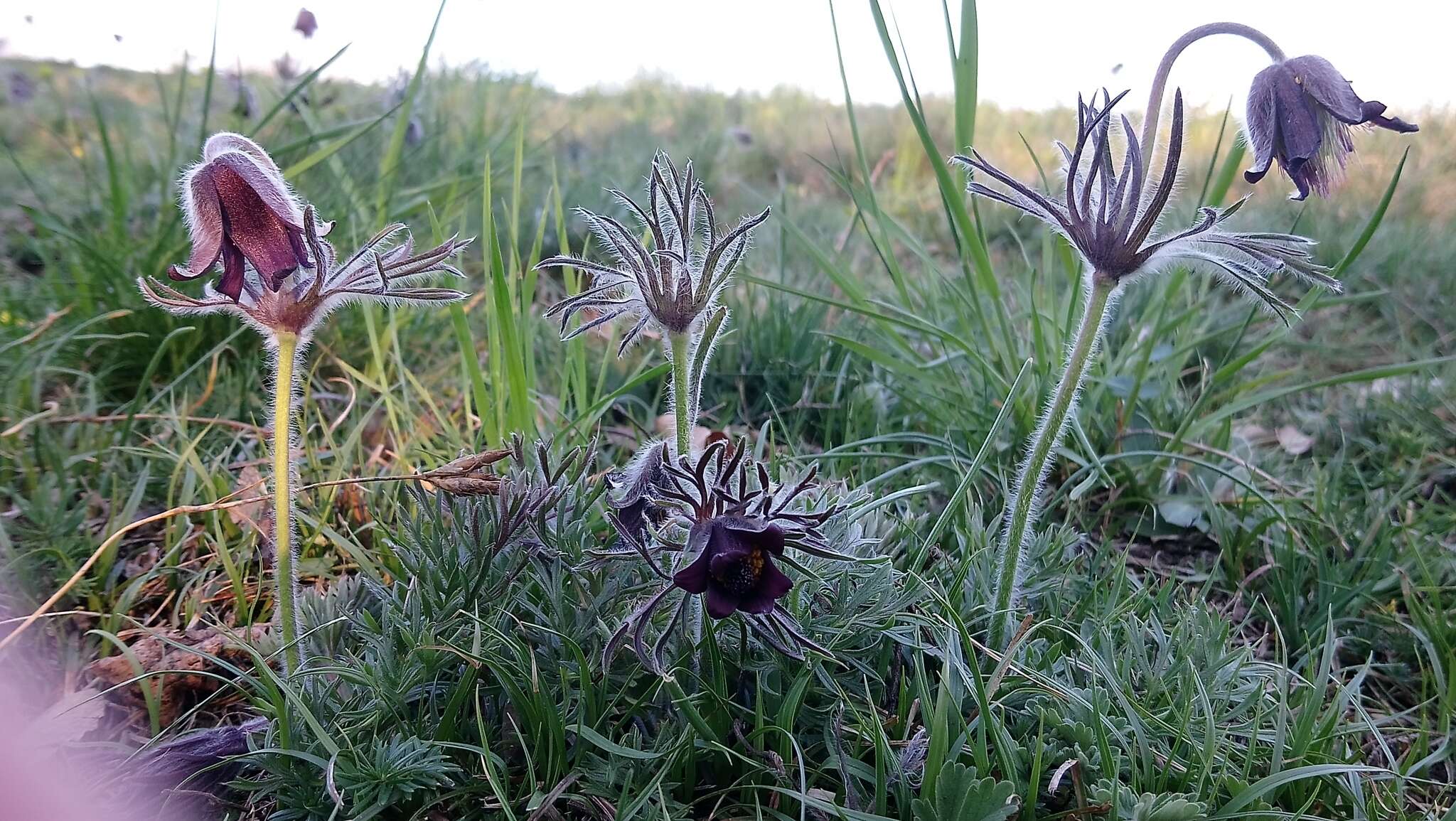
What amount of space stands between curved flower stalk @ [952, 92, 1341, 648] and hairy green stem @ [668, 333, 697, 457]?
56 cm

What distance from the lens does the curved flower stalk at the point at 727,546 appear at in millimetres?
1156

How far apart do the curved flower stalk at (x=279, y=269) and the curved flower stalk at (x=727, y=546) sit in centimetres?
51

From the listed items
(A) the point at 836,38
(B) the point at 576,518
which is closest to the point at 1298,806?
(B) the point at 576,518

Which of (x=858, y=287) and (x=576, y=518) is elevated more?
(x=858, y=287)

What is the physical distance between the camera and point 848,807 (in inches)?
51.3

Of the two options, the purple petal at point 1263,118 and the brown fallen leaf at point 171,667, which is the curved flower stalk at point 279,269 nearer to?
the brown fallen leaf at point 171,667

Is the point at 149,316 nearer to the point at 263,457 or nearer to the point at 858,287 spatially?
the point at 263,457

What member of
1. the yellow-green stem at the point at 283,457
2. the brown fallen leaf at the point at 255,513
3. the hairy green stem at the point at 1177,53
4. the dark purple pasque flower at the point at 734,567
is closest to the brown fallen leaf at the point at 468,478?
the yellow-green stem at the point at 283,457

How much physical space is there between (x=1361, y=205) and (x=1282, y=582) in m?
4.52

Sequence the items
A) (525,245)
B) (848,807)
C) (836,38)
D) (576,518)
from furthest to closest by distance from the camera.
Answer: (525,245), (836,38), (576,518), (848,807)

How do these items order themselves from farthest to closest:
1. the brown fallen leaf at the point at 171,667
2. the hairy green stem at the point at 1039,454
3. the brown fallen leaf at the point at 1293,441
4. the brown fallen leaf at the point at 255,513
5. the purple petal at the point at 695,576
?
the brown fallen leaf at the point at 1293,441 < the brown fallen leaf at the point at 255,513 < the brown fallen leaf at the point at 171,667 < the hairy green stem at the point at 1039,454 < the purple petal at the point at 695,576

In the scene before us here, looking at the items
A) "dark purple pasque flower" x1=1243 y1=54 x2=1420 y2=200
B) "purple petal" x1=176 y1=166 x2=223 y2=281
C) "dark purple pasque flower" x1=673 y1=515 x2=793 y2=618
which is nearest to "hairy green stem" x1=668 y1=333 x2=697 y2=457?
"dark purple pasque flower" x1=673 y1=515 x2=793 y2=618

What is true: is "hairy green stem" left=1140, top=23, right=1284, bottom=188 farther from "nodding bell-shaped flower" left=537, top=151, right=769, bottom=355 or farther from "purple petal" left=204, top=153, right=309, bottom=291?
"purple petal" left=204, top=153, right=309, bottom=291

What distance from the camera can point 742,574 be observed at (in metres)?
1.20
